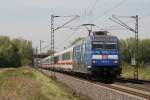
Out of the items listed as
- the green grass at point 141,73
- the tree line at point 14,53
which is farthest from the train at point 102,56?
the tree line at point 14,53

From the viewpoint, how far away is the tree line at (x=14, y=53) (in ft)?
463

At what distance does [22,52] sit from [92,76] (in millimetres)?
121663

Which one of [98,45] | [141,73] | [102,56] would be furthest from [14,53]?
[102,56]

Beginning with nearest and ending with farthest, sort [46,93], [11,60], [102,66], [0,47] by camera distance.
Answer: [46,93], [102,66], [11,60], [0,47]

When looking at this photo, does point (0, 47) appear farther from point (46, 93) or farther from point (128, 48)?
point (46, 93)

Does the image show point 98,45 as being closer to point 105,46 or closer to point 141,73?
point 105,46

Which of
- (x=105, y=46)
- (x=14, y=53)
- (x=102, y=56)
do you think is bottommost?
(x=102, y=56)

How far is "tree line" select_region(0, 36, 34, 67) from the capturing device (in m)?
141

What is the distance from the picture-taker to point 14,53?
480 feet

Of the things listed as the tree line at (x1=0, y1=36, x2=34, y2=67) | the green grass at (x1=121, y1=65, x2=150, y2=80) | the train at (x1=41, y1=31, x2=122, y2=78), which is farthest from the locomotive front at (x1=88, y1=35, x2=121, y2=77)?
the tree line at (x1=0, y1=36, x2=34, y2=67)

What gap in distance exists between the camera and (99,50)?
124 feet

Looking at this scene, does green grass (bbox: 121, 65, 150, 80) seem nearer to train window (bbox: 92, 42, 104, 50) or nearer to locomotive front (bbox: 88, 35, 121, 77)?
locomotive front (bbox: 88, 35, 121, 77)

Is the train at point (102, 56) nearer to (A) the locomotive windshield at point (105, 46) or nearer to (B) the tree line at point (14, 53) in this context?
(A) the locomotive windshield at point (105, 46)

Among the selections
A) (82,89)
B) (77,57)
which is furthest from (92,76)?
(82,89)
